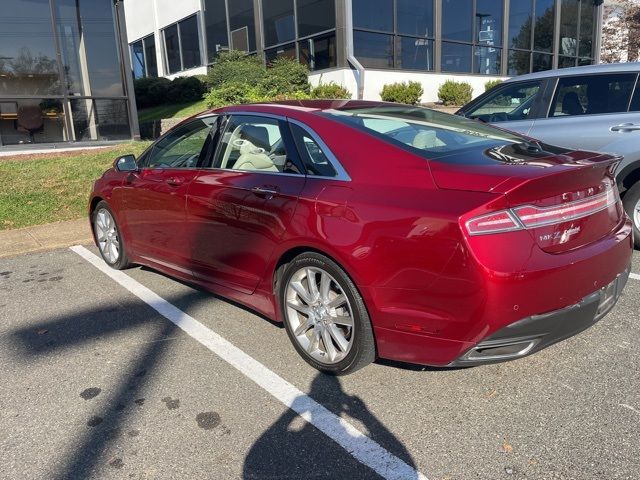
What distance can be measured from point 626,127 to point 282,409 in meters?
4.42

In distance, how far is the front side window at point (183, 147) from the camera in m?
4.34

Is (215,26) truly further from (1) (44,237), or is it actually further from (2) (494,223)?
(2) (494,223)

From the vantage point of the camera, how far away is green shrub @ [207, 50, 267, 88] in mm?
15182

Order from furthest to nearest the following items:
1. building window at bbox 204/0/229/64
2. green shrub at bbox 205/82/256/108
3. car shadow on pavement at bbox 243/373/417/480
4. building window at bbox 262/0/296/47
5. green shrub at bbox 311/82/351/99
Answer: building window at bbox 204/0/229/64 < building window at bbox 262/0/296/47 < green shrub at bbox 311/82/351/99 < green shrub at bbox 205/82/256/108 < car shadow on pavement at bbox 243/373/417/480

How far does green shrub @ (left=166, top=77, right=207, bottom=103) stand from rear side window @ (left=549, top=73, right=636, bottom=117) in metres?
16.1

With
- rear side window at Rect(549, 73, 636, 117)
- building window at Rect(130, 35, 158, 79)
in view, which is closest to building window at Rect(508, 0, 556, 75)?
building window at Rect(130, 35, 158, 79)

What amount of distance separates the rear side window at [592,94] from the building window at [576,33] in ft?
69.8

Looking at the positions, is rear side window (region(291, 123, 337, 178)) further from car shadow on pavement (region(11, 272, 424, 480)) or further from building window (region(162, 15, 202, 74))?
building window (region(162, 15, 202, 74))

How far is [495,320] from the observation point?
2572mm

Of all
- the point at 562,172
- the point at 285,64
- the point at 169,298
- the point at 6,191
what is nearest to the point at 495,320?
the point at 562,172

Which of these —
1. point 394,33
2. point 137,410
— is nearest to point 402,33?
point 394,33

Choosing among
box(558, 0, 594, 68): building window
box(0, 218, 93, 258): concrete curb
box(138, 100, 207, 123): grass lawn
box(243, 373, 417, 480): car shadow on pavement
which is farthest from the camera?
box(558, 0, 594, 68): building window

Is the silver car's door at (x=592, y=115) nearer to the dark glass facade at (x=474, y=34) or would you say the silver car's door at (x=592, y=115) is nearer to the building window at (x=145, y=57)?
the dark glass facade at (x=474, y=34)

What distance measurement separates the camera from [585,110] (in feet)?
18.9
